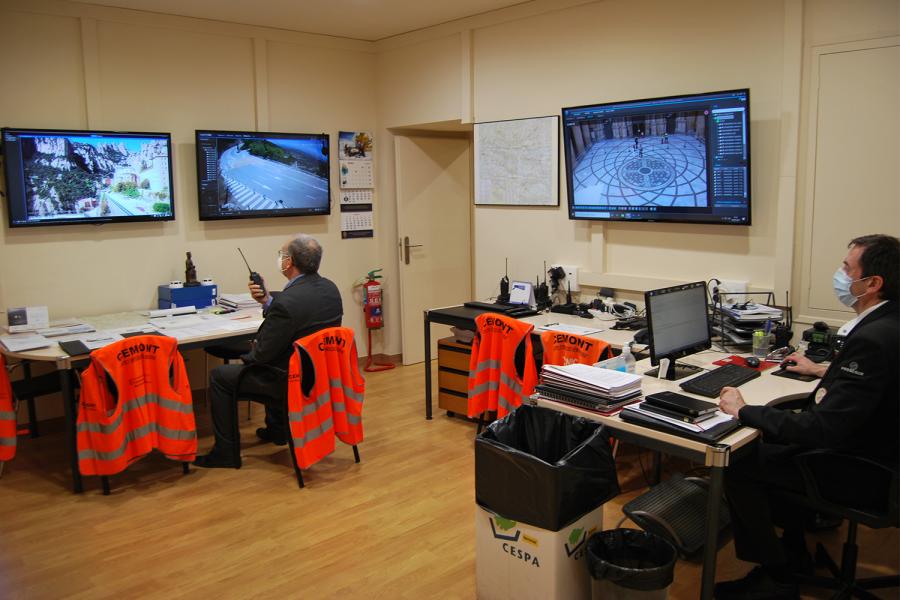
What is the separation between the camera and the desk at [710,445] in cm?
255

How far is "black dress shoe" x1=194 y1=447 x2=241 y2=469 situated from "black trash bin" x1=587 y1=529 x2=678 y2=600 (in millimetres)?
2424

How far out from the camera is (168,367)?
3957 millimetres

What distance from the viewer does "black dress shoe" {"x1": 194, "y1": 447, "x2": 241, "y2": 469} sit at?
430 centimetres

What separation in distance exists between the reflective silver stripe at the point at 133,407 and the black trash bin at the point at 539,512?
203 cm

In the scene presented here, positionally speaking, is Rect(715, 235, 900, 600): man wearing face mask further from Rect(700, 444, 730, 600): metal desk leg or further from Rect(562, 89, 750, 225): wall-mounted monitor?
Rect(562, 89, 750, 225): wall-mounted monitor

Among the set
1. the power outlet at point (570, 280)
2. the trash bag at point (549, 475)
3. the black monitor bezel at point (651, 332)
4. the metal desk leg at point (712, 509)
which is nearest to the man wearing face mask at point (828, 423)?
the metal desk leg at point (712, 509)

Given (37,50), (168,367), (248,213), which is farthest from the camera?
(248,213)

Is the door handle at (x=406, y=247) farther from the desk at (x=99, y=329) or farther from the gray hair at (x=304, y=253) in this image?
the gray hair at (x=304, y=253)

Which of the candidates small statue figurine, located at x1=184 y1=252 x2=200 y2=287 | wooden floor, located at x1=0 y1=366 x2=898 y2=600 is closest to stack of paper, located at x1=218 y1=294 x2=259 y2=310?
small statue figurine, located at x1=184 y1=252 x2=200 y2=287

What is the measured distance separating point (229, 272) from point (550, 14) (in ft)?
10.2

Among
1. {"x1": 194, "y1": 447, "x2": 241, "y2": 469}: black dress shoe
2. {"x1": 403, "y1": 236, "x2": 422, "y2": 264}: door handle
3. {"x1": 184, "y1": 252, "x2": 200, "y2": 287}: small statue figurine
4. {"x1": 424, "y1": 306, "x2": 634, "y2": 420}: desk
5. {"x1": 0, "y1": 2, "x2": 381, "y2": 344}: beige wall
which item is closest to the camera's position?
{"x1": 424, "y1": 306, "x2": 634, "y2": 420}: desk

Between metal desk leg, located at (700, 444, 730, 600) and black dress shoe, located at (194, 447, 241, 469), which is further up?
metal desk leg, located at (700, 444, 730, 600)

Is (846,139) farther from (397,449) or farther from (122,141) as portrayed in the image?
(122,141)

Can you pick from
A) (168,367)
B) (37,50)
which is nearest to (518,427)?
(168,367)
